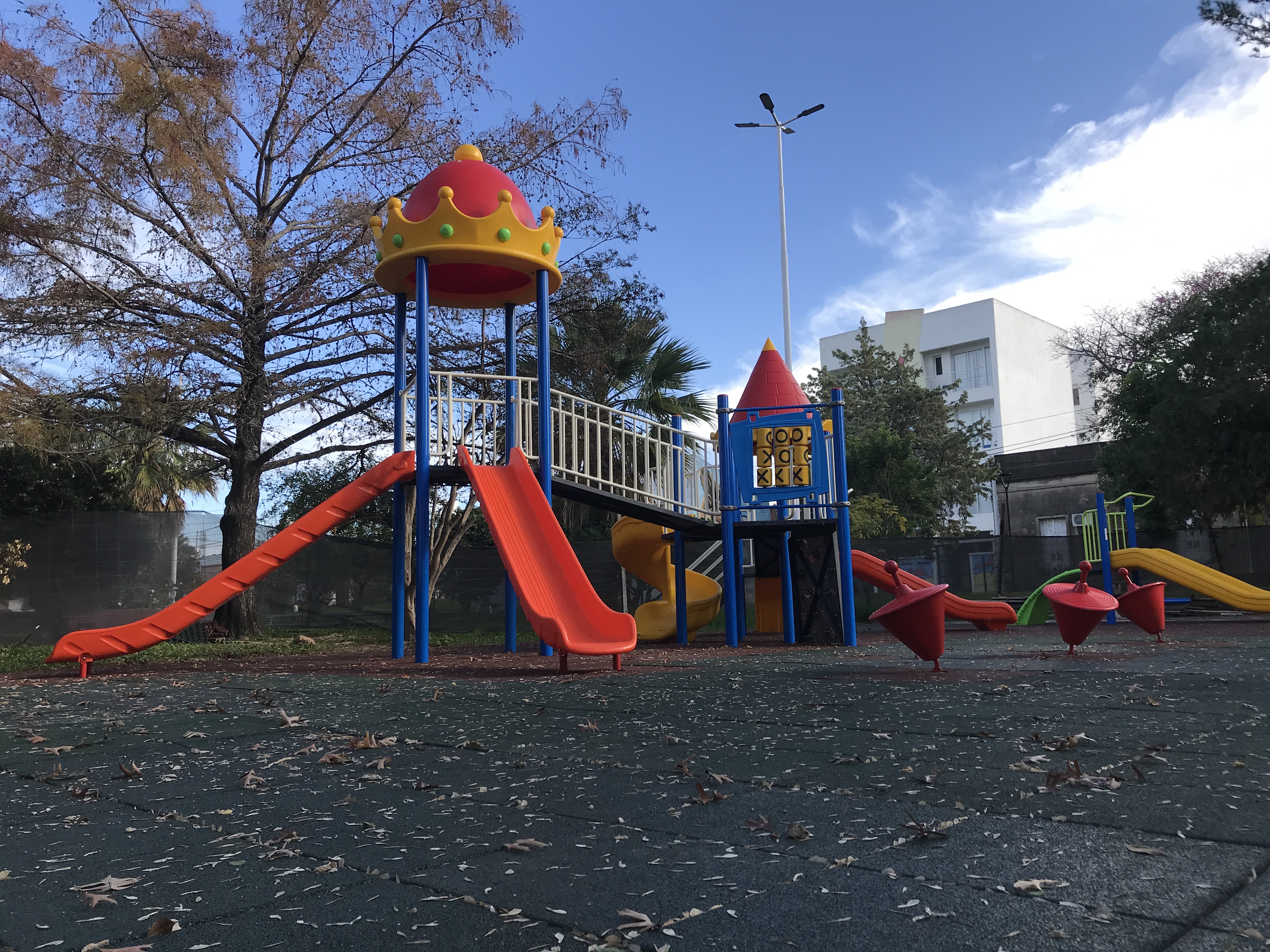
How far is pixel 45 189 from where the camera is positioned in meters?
12.4

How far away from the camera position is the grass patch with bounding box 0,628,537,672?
36.5ft

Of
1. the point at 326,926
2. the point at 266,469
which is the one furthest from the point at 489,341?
the point at 326,926

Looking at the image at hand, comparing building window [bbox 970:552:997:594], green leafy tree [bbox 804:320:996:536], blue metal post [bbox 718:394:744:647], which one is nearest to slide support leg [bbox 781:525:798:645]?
blue metal post [bbox 718:394:744:647]

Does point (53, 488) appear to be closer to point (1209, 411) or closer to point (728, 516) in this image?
point (728, 516)

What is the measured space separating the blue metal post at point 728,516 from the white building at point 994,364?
1550 inches

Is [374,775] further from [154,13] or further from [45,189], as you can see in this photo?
[154,13]

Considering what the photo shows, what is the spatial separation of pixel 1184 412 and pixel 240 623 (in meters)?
18.0

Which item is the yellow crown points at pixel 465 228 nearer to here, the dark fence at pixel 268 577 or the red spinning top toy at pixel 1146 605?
the dark fence at pixel 268 577

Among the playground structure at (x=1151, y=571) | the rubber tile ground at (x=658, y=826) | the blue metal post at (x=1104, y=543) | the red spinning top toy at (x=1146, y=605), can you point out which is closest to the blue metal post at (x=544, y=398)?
the rubber tile ground at (x=658, y=826)

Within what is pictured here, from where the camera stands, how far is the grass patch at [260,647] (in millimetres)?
11117

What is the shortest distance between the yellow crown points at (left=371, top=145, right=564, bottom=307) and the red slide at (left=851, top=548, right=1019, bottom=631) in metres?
5.92

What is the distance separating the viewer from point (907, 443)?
1136 inches

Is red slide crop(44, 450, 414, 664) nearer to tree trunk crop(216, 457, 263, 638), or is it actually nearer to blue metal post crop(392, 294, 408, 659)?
blue metal post crop(392, 294, 408, 659)

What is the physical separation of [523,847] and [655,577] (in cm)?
1233
